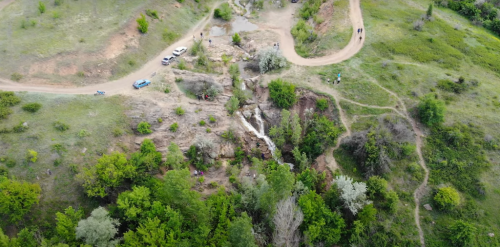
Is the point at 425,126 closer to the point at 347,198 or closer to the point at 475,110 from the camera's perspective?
the point at 475,110

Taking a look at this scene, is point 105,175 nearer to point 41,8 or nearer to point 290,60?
point 290,60

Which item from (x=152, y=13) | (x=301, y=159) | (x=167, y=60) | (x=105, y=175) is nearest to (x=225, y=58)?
(x=167, y=60)

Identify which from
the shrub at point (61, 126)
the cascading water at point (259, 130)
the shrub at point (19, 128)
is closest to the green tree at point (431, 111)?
the cascading water at point (259, 130)

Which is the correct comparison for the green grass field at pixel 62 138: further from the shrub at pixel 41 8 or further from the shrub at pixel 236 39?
the shrub at pixel 236 39

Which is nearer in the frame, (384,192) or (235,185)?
(384,192)

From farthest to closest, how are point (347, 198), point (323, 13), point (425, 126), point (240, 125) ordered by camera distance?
1. point (323, 13)
2. point (240, 125)
3. point (425, 126)
4. point (347, 198)

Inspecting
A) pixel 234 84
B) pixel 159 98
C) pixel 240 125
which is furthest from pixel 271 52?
pixel 159 98
